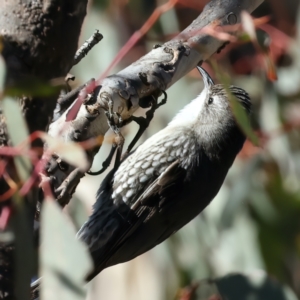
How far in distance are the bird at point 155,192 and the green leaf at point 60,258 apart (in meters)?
1.13

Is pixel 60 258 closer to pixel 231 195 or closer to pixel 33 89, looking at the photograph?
pixel 33 89

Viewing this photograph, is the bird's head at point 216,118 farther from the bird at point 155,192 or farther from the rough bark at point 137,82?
the rough bark at point 137,82

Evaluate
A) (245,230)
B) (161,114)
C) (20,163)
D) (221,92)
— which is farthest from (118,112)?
(161,114)

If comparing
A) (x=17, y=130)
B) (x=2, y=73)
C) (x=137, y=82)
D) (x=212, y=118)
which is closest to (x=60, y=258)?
(x=17, y=130)

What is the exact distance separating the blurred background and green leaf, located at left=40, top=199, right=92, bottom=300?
162 centimetres

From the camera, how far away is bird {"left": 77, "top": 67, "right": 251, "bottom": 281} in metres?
2.71

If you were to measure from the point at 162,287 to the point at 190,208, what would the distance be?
142 centimetres

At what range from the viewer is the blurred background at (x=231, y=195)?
3199mm

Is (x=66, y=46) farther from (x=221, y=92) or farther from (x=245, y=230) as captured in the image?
(x=245, y=230)

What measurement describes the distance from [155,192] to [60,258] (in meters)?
1.27

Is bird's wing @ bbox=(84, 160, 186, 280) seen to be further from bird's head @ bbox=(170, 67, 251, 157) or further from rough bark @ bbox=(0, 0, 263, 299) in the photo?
rough bark @ bbox=(0, 0, 263, 299)

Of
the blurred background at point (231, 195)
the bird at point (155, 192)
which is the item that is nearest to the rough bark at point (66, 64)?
the bird at point (155, 192)

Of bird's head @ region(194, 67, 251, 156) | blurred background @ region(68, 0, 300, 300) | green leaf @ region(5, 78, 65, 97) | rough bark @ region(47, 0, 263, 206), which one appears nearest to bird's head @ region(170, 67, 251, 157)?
bird's head @ region(194, 67, 251, 156)

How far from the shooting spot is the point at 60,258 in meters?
1.51
